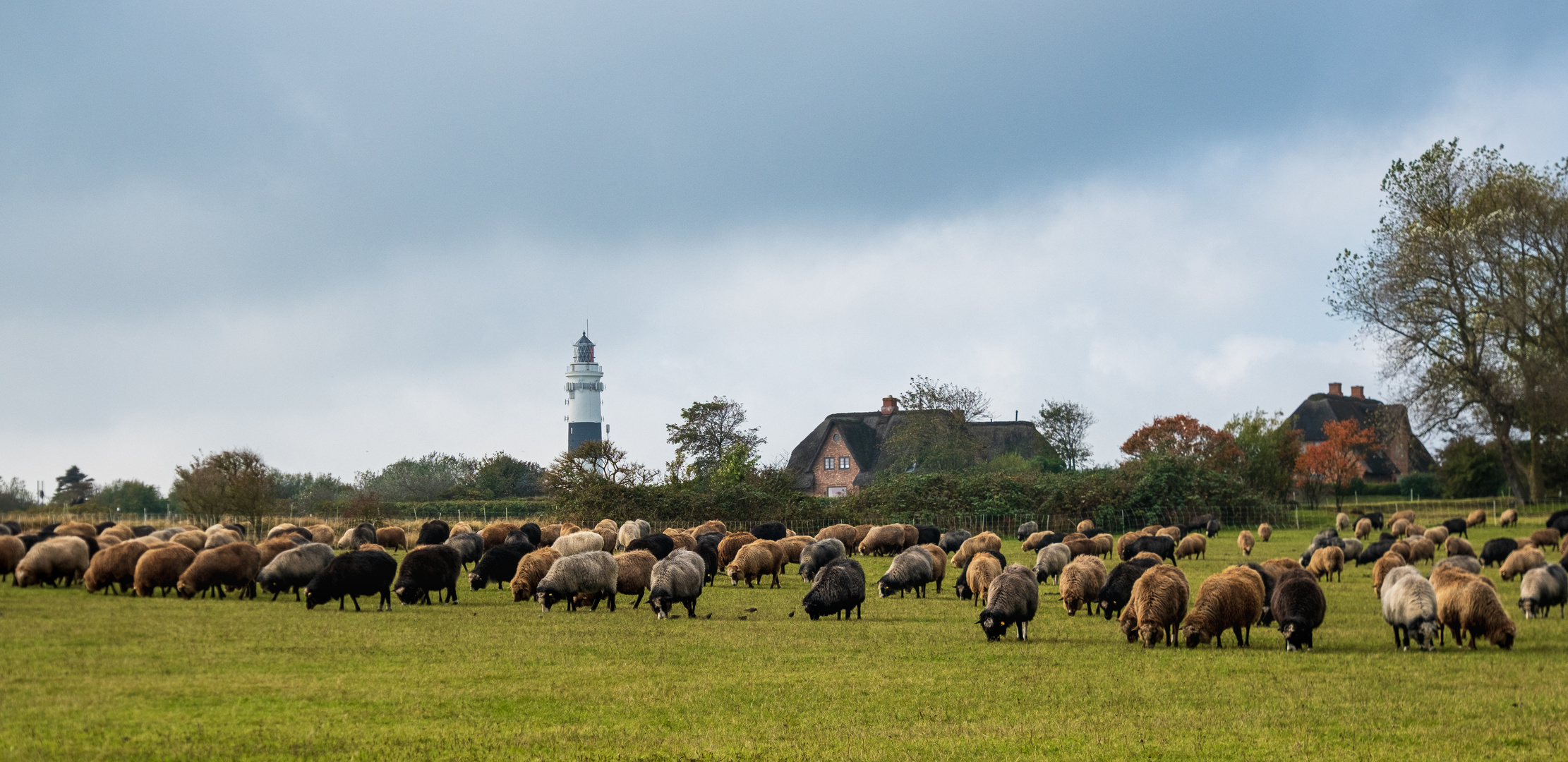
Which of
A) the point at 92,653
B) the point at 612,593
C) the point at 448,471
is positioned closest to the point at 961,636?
the point at 612,593

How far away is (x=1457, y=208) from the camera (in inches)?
2296

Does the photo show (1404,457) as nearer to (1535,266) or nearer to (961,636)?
(1535,266)

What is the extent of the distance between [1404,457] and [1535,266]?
41616mm

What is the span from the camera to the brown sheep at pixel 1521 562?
2611cm

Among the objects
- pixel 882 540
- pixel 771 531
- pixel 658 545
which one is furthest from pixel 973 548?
pixel 771 531

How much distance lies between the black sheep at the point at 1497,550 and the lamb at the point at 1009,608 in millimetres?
20367

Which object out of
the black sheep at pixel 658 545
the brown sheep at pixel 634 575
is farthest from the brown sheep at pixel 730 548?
the brown sheep at pixel 634 575

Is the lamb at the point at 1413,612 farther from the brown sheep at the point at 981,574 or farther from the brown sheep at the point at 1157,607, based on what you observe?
the brown sheep at the point at 981,574

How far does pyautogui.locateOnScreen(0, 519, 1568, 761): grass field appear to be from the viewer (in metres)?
10.6

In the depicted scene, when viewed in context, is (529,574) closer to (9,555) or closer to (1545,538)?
(9,555)

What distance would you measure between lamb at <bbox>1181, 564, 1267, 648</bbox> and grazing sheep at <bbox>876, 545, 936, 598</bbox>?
26.7 ft

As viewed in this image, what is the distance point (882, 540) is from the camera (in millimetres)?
41625

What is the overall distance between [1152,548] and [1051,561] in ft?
26.1

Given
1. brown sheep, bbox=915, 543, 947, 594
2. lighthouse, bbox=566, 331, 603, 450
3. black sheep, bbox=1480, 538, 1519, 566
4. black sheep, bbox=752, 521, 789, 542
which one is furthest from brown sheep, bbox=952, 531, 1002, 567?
lighthouse, bbox=566, 331, 603, 450
